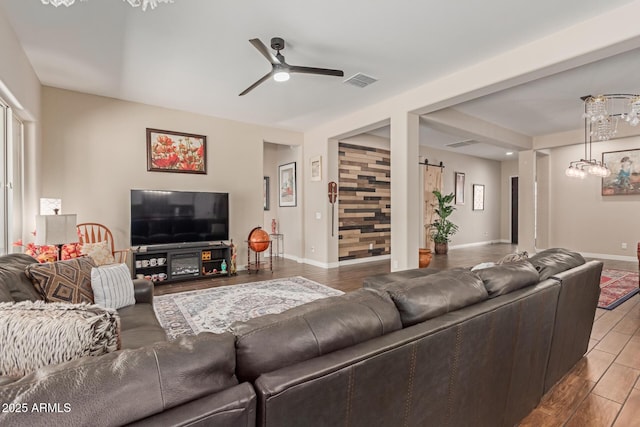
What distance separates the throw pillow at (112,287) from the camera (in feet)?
→ 6.72

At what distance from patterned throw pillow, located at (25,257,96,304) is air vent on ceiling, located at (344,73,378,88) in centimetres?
332

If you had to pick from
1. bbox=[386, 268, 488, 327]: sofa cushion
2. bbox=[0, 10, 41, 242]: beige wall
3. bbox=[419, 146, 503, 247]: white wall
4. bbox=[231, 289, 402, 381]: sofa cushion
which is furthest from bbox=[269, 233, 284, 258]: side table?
bbox=[231, 289, 402, 381]: sofa cushion

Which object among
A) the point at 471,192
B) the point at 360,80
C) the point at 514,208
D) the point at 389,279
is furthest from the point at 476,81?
the point at 514,208

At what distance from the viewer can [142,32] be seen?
2846 mm

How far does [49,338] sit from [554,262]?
250cm

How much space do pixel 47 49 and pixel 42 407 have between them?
3.99m

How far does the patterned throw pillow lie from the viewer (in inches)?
69.9

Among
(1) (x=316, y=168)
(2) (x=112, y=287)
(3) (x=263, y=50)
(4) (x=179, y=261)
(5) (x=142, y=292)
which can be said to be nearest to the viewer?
(2) (x=112, y=287)

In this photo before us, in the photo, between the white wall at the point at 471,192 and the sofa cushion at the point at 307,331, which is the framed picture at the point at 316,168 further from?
the sofa cushion at the point at 307,331

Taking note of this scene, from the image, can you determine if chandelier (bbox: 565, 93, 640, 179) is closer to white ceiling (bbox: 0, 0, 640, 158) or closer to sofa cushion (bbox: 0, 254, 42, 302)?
white ceiling (bbox: 0, 0, 640, 158)

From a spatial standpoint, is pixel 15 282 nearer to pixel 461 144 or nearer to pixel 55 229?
pixel 55 229

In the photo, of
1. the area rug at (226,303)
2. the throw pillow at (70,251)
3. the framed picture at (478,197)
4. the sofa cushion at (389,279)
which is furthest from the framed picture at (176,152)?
the framed picture at (478,197)

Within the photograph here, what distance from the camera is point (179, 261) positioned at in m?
4.73

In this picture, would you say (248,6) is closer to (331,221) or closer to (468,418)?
(468,418)
